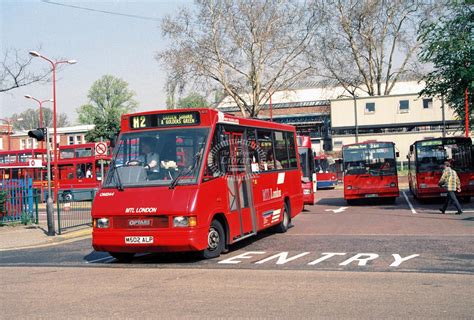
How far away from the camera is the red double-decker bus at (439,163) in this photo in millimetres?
24484

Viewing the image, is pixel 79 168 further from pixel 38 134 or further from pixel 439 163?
pixel 439 163

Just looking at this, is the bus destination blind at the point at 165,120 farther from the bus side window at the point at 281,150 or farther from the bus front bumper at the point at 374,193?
the bus front bumper at the point at 374,193

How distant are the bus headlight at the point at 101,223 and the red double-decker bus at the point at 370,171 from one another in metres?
16.3

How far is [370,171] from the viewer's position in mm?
25906

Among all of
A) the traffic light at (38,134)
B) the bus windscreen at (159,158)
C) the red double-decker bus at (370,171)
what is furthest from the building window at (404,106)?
the bus windscreen at (159,158)

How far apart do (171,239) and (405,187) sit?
36.3 meters

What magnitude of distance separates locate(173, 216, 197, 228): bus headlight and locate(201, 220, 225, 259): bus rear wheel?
2.09ft

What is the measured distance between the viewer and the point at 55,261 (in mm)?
12125

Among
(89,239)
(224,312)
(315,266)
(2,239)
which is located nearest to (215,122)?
(315,266)

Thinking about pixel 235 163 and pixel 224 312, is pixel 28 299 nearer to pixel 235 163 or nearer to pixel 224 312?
pixel 224 312

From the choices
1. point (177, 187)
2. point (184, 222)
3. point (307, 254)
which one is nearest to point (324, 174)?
point (307, 254)

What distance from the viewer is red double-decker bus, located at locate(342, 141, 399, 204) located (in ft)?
83.5

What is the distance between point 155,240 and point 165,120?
248cm

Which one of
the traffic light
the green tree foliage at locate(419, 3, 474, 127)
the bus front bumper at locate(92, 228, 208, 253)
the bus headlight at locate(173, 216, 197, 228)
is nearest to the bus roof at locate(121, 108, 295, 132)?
the bus headlight at locate(173, 216, 197, 228)
